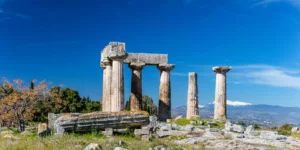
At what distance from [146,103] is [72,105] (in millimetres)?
16572

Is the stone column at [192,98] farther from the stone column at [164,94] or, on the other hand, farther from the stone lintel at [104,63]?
the stone lintel at [104,63]

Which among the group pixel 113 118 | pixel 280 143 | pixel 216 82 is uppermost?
pixel 216 82

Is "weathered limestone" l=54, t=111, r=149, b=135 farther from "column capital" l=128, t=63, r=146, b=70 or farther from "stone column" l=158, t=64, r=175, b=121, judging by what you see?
"stone column" l=158, t=64, r=175, b=121

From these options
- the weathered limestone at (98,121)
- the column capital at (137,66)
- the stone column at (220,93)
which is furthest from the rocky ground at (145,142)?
the column capital at (137,66)

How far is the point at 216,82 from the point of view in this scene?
4275cm

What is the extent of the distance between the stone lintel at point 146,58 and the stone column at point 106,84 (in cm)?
240

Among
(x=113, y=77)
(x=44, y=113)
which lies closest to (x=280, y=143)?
(x=113, y=77)

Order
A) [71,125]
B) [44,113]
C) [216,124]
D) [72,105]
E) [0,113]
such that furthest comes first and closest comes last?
[72,105] < [44,113] < [0,113] < [216,124] < [71,125]

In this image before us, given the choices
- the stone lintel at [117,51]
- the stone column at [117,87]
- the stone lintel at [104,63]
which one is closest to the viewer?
the stone lintel at [117,51]

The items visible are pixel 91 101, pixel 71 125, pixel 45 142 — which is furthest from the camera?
pixel 91 101

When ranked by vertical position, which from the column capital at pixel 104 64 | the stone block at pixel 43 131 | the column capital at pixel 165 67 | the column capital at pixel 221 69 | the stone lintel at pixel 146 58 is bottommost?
the stone block at pixel 43 131

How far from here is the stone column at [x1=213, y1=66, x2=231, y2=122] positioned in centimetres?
4200

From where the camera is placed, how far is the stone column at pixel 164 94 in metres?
44.6

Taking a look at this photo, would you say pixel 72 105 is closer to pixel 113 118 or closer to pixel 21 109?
pixel 21 109
